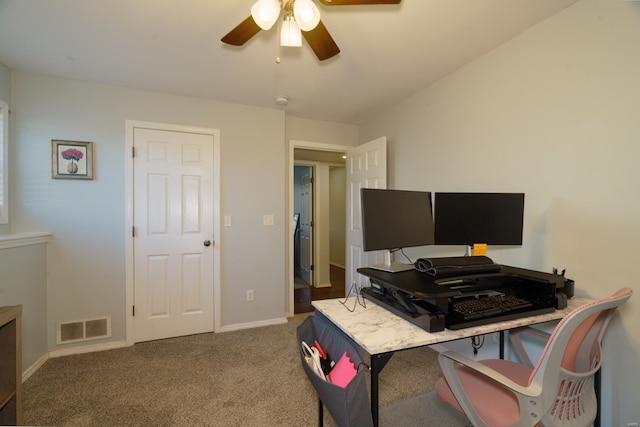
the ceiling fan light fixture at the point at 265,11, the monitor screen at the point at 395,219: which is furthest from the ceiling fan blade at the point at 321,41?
the monitor screen at the point at 395,219

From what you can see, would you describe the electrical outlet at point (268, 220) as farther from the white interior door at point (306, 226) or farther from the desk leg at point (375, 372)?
the desk leg at point (375, 372)

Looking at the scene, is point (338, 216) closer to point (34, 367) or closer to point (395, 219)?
point (395, 219)

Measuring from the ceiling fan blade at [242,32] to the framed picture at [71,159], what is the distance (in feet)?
5.90

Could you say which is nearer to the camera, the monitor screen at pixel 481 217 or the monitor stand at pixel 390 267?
the monitor stand at pixel 390 267

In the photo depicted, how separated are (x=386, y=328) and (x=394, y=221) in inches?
24.6

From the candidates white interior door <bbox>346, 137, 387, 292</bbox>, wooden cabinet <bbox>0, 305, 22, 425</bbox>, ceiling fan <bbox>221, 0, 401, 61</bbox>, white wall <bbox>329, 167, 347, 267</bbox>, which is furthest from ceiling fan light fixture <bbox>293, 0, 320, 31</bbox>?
white wall <bbox>329, 167, 347, 267</bbox>

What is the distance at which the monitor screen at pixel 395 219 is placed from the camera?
1.43 m

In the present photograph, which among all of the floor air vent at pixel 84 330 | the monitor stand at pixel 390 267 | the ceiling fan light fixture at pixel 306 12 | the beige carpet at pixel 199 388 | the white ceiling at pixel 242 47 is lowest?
the beige carpet at pixel 199 388

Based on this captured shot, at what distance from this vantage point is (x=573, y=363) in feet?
3.34

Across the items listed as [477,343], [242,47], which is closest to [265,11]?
[242,47]

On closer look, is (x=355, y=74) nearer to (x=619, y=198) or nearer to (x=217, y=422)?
(x=619, y=198)

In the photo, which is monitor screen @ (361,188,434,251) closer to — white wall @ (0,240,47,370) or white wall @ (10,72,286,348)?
white wall @ (10,72,286,348)

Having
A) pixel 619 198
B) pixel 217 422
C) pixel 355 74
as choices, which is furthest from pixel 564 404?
pixel 355 74

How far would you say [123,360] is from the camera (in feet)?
7.40
